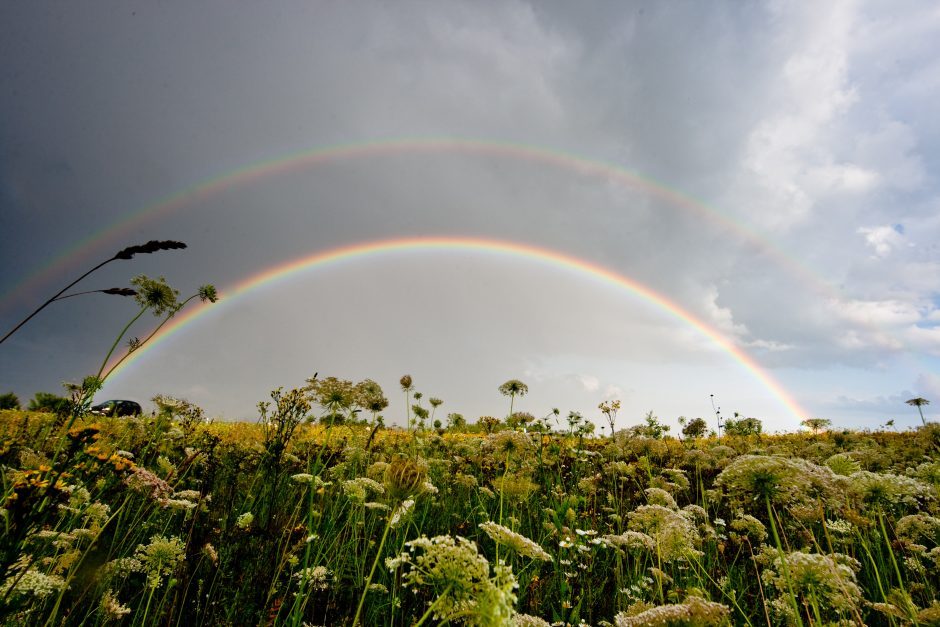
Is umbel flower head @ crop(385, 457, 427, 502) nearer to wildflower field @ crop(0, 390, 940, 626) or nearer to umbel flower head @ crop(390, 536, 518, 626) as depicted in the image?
wildflower field @ crop(0, 390, 940, 626)

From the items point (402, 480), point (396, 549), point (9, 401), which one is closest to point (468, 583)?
point (402, 480)

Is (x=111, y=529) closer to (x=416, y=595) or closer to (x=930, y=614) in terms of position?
(x=416, y=595)

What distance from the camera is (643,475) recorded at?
8.20m

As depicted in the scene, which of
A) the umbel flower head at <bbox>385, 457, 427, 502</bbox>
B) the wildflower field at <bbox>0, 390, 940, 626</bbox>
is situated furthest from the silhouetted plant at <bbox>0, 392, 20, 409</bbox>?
the umbel flower head at <bbox>385, 457, 427, 502</bbox>

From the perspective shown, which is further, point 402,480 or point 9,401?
point 9,401

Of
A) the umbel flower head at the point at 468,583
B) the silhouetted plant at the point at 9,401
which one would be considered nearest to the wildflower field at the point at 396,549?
the umbel flower head at the point at 468,583

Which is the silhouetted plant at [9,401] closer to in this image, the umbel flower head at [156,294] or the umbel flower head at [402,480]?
the umbel flower head at [156,294]

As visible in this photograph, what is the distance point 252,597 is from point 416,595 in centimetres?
133

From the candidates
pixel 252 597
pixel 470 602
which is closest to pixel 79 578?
pixel 252 597

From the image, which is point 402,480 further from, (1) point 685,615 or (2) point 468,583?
(1) point 685,615

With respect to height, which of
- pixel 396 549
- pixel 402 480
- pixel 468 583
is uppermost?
pixel 402 480

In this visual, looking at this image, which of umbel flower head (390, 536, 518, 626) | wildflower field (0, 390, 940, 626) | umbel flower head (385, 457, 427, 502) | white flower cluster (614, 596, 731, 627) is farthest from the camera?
umbel flower head (385, 457, 427, 502)

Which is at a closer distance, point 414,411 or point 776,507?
point 776,507

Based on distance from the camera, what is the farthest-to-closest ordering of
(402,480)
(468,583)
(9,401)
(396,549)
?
(9,401) → (396,549) → (402,480) → (468,583)
